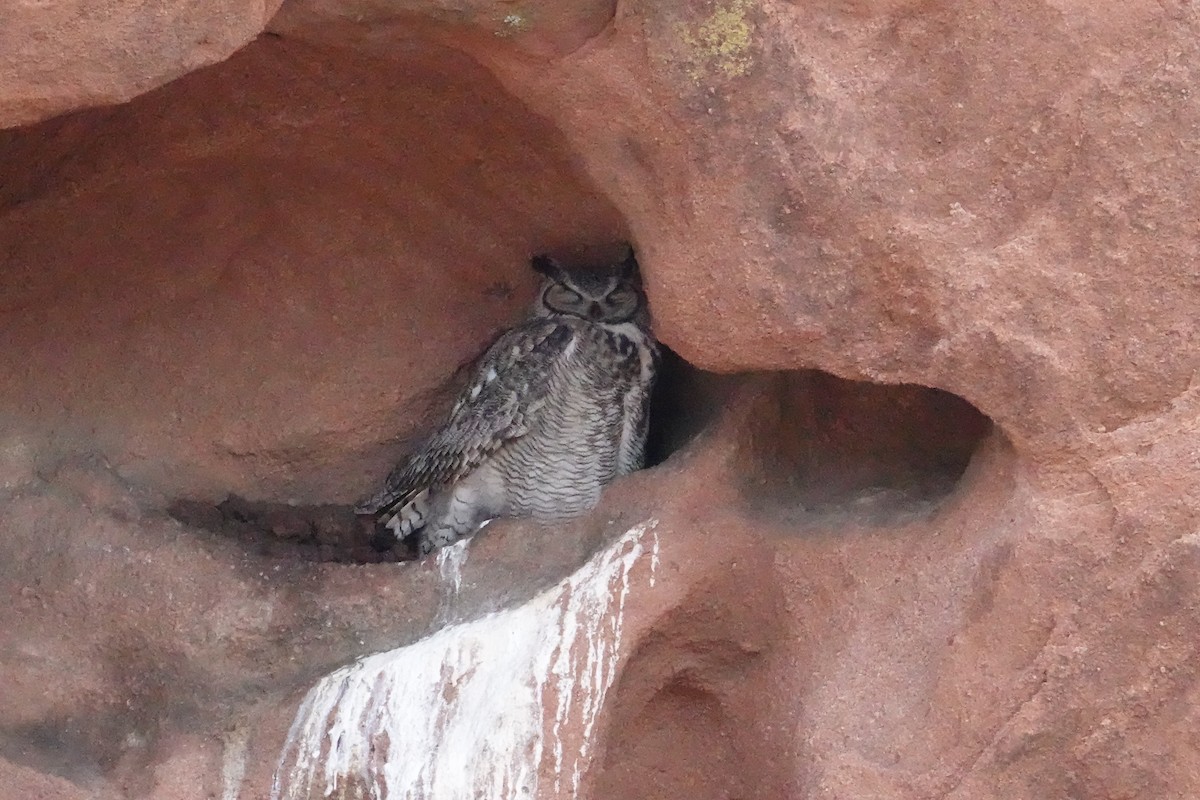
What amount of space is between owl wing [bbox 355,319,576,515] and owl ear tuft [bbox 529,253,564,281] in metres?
0.14

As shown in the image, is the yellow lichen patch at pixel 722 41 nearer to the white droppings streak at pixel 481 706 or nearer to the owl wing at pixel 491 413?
the white droppings streak at pixel 481 706

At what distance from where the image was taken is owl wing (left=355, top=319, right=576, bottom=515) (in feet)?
10.8

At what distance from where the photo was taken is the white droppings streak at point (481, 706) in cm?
262

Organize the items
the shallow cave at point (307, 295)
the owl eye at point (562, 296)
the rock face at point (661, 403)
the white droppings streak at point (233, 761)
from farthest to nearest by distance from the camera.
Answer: the owl eye at point (562, 296) < the shallow cave at point (307, 295) < the white droppings streak at point (233, 761) < the rock face at point (661, 403)

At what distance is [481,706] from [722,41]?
1435mm

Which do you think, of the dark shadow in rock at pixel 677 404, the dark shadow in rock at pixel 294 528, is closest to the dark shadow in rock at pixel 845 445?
the dark shadow in rock at pixel 677 404

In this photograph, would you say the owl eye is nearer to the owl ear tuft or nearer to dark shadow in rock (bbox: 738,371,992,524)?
the owl ear tuft

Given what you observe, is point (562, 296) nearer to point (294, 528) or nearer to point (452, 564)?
point (452, 564)

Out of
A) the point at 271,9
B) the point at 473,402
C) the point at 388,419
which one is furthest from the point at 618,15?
the point at 388,419

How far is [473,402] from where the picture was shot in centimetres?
333

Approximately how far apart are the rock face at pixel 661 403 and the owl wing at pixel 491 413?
0.20m

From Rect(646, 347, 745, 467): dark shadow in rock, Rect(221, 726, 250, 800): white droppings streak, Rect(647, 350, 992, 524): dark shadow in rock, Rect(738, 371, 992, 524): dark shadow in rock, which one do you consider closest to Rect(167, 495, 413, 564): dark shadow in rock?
Rect(221, 726, 250, 800): white droppings streak

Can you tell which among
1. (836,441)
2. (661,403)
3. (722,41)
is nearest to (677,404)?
(661,403)

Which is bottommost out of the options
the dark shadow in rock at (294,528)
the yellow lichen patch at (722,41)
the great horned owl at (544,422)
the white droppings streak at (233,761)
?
the white droppings streak at (233,761)
